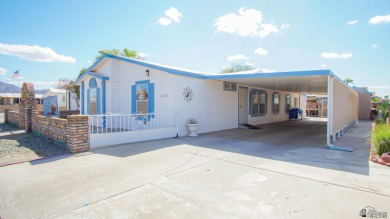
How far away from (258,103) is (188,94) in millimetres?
6554

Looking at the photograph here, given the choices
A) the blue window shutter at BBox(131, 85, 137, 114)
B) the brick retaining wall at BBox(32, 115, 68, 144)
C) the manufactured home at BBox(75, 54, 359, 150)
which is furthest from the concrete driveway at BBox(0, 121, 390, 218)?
the blue window shutter at BBox(131, 85, 137, 114)

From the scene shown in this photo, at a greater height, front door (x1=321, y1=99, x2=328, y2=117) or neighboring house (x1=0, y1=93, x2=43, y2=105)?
neighboring house (x1=0, y1=93, x2=43, y2=105)

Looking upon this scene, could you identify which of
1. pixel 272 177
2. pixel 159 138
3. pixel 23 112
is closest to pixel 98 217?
pixel 272 177

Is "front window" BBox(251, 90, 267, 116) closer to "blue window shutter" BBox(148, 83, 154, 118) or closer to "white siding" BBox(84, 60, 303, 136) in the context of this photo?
"white siding" BBox(84, 60, 303, 136)

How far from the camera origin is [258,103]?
13.8 meters

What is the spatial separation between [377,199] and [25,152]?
7.73 meters

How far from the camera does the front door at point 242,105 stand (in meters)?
12.2

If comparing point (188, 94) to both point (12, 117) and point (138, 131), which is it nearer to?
point (138, 131)

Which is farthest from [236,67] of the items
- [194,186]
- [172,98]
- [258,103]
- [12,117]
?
[194,186]

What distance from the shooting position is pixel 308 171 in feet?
14.1

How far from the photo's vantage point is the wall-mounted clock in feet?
29.0

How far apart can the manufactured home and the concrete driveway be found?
1.96m

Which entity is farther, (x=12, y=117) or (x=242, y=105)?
(x=242, y=105)

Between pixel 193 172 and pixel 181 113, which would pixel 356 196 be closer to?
pixel 193 172
